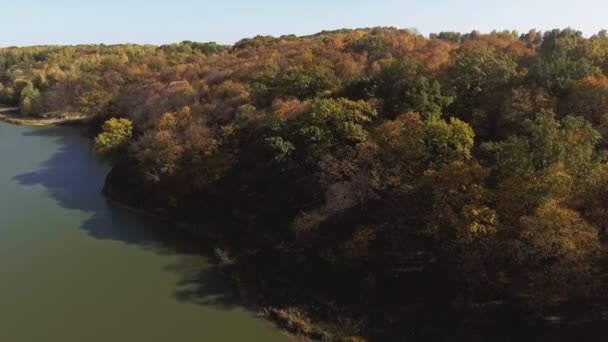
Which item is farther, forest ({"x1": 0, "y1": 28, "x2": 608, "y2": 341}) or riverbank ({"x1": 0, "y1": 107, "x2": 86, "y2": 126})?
riverbank ({"x1": 0, "y1": 107, "x2": 86, "y2": 126})

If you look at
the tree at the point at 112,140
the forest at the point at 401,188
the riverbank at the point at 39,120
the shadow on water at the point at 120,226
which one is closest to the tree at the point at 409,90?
the forest at the point at 401,188

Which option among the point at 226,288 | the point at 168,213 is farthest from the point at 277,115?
the point at 226,288

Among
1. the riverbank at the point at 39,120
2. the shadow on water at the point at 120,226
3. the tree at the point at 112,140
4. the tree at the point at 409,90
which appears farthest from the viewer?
the riverbank at the point at 39,120

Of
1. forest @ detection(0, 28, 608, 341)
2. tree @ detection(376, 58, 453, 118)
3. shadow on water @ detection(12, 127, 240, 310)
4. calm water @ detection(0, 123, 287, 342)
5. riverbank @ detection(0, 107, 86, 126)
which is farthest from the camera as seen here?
riverbank @ detection(0, 107, 86, 126)

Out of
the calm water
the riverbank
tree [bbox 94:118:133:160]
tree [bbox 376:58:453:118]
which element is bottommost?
the calm water

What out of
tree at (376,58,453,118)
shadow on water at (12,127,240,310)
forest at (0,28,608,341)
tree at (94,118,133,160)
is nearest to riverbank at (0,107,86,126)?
shadow on water at (12,127,240,310)

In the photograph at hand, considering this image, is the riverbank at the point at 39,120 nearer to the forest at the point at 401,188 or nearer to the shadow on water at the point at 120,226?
the shadow on water at the point at 120,226

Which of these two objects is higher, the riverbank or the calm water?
the riverbank

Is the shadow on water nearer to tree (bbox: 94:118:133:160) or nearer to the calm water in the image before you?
the calm water
